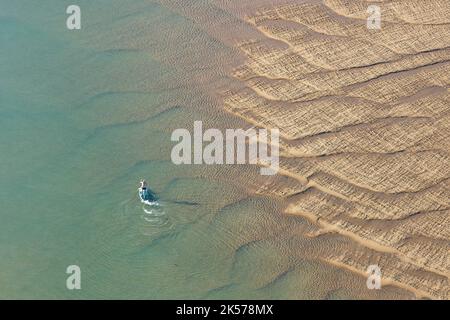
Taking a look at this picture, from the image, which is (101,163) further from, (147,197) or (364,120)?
(364,120)

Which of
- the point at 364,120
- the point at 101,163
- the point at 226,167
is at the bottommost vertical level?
the point at 226,167

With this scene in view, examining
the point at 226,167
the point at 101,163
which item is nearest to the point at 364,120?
the point at 226,167

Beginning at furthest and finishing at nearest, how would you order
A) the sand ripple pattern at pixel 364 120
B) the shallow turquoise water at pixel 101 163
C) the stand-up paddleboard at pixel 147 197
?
the stand-up paddleboard at pixel 147 197
the sand ripple pattern at pixel 364 120
the shallow turquoise water at pixel 101 163

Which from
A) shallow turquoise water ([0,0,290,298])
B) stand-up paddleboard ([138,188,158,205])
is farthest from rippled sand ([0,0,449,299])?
stand-up paddleboard ([138,188,158,205])

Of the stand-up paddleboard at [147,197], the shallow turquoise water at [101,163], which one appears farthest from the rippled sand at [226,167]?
the stand-up paddleboard at [147,197]

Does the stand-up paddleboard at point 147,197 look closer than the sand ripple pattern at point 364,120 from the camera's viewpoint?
No

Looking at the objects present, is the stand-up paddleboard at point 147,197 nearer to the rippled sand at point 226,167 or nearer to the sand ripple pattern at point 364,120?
the rippled sand at point 226,167

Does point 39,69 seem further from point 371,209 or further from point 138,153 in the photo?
point 371,209

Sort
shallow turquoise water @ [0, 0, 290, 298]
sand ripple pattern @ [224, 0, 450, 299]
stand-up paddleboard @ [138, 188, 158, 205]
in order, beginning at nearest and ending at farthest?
shallow turquoise water @ [0, 0, 290, 298] → sand ripple pattern @ [224, 0, 450, 299] → stand-up paddleboard @ [138, 188, 158, 205]

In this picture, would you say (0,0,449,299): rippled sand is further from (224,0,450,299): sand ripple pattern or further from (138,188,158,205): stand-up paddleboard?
(138,188,158,205): stand-up paddleboard

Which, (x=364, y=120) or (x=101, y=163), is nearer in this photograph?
(x=101, y=163)

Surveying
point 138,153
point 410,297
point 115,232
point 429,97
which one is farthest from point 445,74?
point 115,232

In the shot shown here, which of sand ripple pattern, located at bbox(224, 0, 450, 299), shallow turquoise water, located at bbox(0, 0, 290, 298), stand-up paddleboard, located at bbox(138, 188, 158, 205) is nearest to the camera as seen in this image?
shallow turquoise water, located at bbox(0, 0, 290, 298)
